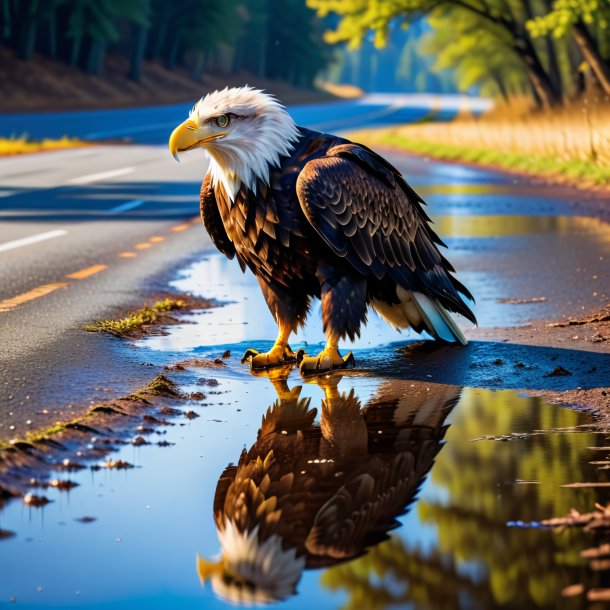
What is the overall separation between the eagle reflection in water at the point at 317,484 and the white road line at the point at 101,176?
15953 millimetres

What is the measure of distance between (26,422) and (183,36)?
3186 inches

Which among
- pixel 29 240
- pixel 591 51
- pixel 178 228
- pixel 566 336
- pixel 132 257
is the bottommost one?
pixel 566 336

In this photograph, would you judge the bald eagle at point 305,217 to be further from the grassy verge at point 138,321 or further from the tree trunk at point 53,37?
the tree trunk at point 53,37

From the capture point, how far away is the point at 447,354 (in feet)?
23.6

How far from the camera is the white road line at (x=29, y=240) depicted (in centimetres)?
1271

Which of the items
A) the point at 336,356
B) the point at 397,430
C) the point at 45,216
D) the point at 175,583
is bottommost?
the point at 175,583

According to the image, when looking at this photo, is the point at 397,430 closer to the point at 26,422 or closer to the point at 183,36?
the point at 26,422

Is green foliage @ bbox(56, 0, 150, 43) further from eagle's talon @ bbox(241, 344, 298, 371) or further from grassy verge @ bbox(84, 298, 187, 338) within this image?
eagle's talon @ bbox(241, 344, 298, 371)

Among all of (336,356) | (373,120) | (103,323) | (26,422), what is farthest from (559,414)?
(373,120)

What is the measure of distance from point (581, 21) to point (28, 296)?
82.4 feet

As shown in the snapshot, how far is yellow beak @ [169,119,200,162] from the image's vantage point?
6.31m

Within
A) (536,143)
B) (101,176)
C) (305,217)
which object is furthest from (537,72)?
(305,217)

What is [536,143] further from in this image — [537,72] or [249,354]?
[249,354]

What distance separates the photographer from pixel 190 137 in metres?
→ 6.31
